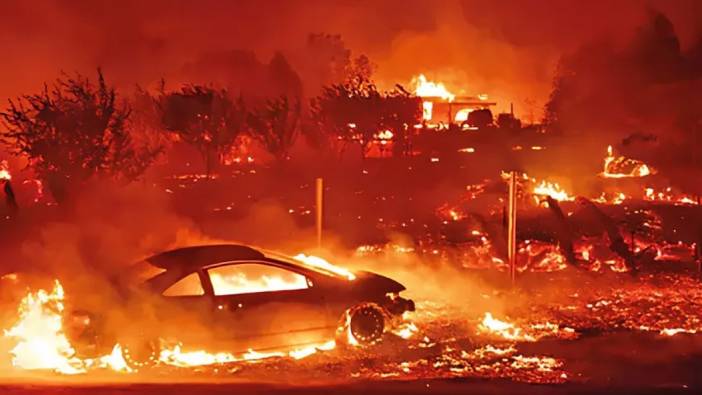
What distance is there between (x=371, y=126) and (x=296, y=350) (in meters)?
31.9

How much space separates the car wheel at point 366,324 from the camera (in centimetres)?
897

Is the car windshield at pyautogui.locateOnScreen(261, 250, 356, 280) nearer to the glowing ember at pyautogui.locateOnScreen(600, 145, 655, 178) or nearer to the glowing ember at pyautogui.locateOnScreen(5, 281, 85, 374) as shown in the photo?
the glowing ember at pyautogui.locateOnScreen(5, 281, 85, 374)

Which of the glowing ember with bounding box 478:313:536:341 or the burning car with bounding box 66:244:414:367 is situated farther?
the glowing ember with bounding box 478:313:536:341

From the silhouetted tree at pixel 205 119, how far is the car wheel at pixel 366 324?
28605 mm

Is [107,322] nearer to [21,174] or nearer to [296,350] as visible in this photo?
[296,350]

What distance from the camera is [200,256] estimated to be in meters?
8.55

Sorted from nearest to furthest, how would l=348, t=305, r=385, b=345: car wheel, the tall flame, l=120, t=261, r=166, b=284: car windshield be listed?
l=120, t=261, r=166, b=284: car windshield → l=348, t=305, r=385, b=345: car wheel → the tall flame

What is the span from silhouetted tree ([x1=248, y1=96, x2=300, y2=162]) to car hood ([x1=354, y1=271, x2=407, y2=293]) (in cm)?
2990

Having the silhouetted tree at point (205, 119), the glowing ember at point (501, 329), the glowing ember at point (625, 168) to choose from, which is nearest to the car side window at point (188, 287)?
the glowing ember at point (501, 329)

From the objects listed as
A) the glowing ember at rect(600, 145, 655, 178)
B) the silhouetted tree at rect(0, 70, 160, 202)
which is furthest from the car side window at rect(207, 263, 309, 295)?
the glowing ember at rect(600, 145, 655, 178)

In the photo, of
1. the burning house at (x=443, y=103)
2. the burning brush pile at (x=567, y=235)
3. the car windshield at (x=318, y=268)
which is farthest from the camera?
the burning house at (x=443, y=103)

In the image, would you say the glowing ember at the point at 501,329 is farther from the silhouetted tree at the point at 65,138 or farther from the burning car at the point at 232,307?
the silhouetted tree at the point at 65,138

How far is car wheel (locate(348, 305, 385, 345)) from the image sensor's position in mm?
8969

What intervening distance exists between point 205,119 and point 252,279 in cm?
2968
